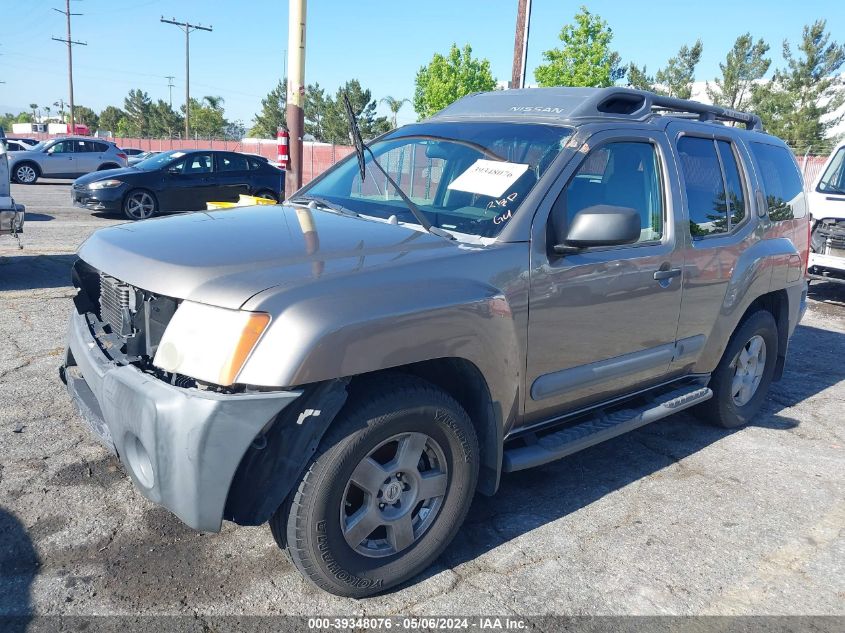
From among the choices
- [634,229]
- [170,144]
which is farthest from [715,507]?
[170,144]

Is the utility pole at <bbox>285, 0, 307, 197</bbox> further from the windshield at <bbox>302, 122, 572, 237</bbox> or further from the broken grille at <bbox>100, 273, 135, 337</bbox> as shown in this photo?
the broken grille at <bbox>100, 273, 135, 337</bbox>

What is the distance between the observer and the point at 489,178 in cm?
330

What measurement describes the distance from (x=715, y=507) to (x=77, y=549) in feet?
10.00

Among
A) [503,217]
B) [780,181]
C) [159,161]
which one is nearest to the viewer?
[503,217]

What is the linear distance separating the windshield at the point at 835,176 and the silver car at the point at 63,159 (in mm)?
19932

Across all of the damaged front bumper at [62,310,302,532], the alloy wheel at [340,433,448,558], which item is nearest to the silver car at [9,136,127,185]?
the damaged front bumper at [62,310,302,532]

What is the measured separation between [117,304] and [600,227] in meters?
2.03

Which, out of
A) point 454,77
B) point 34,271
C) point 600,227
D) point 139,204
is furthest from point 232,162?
point 454,77

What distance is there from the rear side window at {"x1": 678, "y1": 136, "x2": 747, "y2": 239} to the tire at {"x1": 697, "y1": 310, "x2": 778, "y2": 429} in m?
0.78

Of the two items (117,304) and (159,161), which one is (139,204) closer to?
(159,161)

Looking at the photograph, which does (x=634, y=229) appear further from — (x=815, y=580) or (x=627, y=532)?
(x=815, y=580)

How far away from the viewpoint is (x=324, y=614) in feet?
8.73

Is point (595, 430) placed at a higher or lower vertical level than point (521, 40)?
lower

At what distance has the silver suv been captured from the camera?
7.74ft
